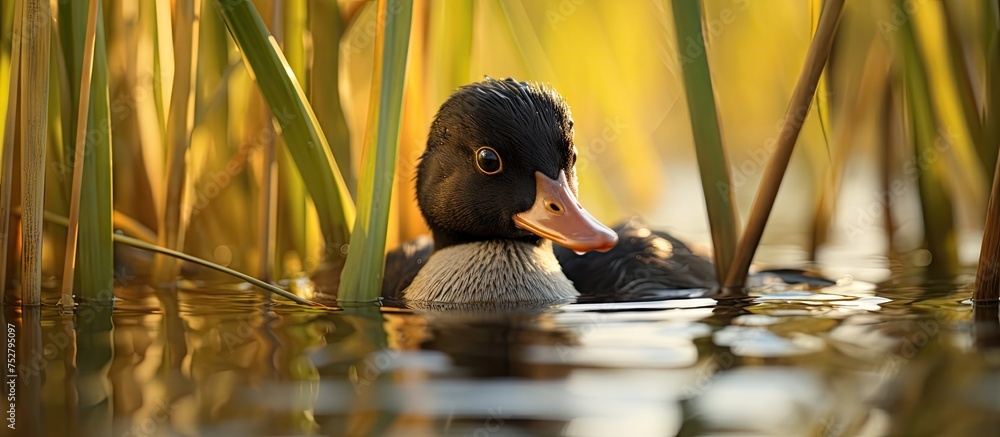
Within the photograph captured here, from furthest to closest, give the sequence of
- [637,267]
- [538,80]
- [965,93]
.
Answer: [538,80] < [637,267] < [965,93]

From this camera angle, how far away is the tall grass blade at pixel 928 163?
3904mm

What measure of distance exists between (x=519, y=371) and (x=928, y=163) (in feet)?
8.36

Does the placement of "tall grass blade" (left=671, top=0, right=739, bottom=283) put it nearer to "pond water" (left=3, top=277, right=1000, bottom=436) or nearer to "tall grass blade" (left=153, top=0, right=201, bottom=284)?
"pond water" (left=3, top=277, right=1000, bottom=436)

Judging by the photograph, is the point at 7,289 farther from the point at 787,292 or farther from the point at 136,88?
the point at 787,292

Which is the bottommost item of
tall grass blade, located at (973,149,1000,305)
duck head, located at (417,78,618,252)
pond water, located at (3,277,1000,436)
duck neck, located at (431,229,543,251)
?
pond water, located at (3,277,1000,436)

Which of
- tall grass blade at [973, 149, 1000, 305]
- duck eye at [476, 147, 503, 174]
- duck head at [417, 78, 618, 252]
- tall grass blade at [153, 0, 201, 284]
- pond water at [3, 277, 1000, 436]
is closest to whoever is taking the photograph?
pond water at [3, 277, 1000, 436]

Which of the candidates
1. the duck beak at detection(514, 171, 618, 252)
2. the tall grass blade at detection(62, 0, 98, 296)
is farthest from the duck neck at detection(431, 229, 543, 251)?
the tall grass blade at detection(62, 0, 98, 296)

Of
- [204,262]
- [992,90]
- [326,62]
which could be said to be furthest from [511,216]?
[992,90]

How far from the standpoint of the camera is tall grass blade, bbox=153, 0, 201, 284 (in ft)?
13.0

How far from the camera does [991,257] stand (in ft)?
9.67

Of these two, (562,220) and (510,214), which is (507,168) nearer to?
(510,214)

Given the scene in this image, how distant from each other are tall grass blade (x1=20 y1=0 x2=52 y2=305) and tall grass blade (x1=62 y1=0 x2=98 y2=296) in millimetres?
87

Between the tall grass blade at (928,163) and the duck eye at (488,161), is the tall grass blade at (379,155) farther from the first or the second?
the tall grass blade at (928,163)

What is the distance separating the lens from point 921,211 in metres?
4.38
